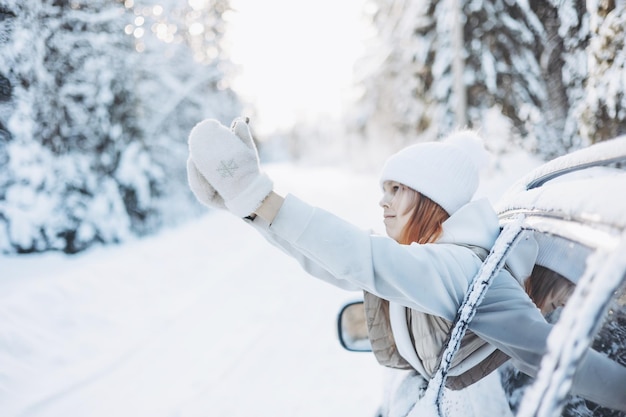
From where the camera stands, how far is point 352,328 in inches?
97.1

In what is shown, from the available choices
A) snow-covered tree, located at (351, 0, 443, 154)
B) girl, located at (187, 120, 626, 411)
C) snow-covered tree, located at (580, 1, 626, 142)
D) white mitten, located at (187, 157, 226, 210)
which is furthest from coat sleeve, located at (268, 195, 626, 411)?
snow-covered tree, located at (351, 0, 443, 154)

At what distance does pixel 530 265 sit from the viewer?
1.59 meters

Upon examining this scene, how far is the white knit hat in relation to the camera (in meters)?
1.77

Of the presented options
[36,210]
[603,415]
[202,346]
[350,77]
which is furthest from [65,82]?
[350,77]

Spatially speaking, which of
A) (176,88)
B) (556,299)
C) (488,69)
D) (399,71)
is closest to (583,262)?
(556,299)

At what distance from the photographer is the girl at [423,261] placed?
4.37ft

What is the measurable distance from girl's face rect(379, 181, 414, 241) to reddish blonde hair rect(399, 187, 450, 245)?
0.05 ft

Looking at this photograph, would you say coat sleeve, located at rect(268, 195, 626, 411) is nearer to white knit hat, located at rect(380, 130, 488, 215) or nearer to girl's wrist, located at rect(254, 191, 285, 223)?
girl's wrist, located at rect(254, 191, 285, 223)

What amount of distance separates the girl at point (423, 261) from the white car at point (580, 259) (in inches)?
3.5

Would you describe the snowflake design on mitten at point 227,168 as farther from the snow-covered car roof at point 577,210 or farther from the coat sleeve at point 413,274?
the snow-covered car roof at point 577,210

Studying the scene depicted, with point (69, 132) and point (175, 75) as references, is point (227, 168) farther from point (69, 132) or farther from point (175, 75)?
point (175, 75)

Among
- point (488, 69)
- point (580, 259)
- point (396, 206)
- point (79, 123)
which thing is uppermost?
point (488, 69)

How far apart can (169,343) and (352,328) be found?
271 centimetres

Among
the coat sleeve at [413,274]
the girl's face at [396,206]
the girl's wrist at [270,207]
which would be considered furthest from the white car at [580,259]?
the girl's wrist at [270,207]
